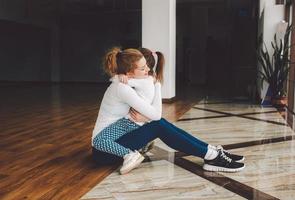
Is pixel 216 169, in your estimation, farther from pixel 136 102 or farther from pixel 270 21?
pixel 270 21

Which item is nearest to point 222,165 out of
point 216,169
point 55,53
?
point 216,169

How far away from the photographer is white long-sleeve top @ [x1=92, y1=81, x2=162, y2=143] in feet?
7.97

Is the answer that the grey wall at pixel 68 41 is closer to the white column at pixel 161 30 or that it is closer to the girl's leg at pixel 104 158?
the white column at pixel 161 30

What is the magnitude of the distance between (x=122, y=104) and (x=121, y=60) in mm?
300

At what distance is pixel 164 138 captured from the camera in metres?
2.51

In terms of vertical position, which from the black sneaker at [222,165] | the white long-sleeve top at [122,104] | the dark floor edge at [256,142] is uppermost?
the white long-sleeve top at [122,104]

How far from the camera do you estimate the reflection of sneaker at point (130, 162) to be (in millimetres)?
2441

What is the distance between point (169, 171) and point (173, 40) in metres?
5.32

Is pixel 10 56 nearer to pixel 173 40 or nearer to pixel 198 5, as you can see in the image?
pixel 198 5

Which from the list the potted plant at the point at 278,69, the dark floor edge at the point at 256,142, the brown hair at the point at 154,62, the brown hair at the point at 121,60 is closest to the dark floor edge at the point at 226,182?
the dark floor edge at the point at 256,142

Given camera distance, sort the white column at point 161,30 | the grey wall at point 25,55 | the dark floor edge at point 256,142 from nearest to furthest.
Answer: the dark floor edge at point 256,142 < the white column at point 161,30 < the grey wall at point 25,55

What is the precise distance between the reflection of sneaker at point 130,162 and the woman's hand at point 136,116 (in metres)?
0.23

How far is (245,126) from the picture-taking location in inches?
174

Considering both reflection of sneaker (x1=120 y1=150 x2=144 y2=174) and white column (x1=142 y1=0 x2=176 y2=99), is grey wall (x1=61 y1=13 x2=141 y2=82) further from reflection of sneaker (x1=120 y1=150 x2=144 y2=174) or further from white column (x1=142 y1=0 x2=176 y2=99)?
reflection of sneaker (x1=120 y1=150 x2=144 y2=174)
